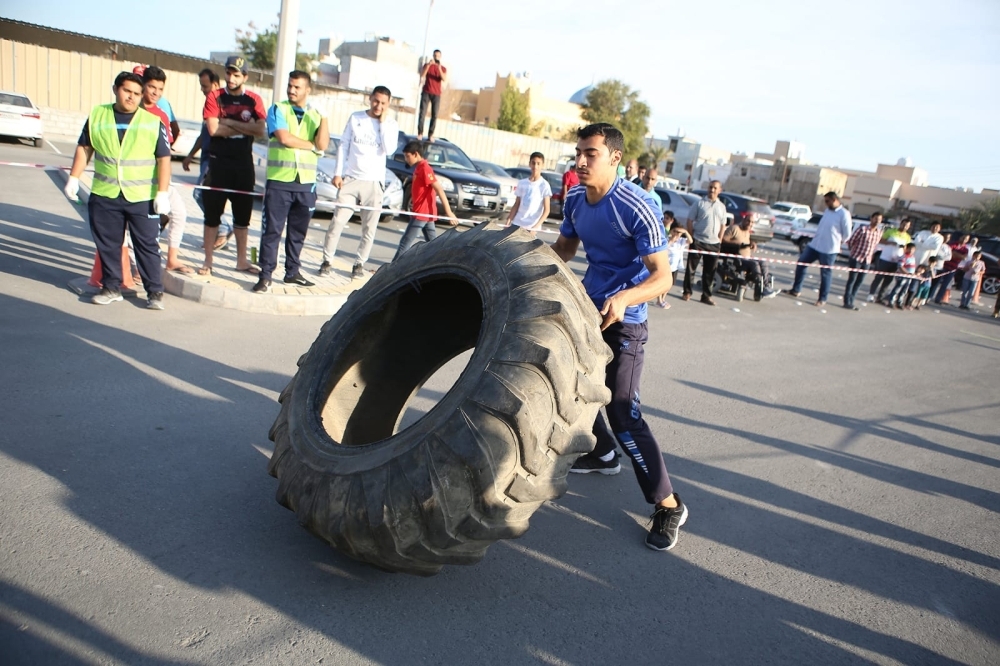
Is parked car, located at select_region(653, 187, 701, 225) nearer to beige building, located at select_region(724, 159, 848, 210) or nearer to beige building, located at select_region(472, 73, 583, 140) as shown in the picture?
beige building, located at select_region(472, 73, 583, 140)

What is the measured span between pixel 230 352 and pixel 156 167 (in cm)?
199

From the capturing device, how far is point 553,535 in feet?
12.1

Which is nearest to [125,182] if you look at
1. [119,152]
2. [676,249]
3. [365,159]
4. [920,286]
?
[119,152]

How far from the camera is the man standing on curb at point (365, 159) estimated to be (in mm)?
7980

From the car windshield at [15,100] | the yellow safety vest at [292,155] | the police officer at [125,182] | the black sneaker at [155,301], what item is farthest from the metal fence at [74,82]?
the black sneaker at [155,301]

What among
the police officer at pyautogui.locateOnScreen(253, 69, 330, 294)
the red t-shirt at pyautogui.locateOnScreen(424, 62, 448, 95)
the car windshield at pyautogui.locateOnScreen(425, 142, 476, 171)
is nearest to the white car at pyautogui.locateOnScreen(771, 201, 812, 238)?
the car windshield at pyautogui.locateOnScreen(425, 142, 476, 171)

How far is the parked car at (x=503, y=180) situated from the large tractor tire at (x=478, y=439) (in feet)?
41.0

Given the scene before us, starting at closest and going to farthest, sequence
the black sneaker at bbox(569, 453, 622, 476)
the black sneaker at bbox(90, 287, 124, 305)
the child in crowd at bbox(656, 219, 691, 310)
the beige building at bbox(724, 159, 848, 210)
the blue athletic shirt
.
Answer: the blue athletic shirt → the black sneaker at bbox(569, 453, 622, 476) → the black sneaker at bbox(90, 287, 124, 305) → the child in crowd at bbox(656, 219, 691, 310) → the beige building at bbox(724, 159, 848, 210)

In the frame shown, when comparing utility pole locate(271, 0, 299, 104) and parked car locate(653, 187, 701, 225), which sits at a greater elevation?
utility pole locate(271, 0, 299, 104)

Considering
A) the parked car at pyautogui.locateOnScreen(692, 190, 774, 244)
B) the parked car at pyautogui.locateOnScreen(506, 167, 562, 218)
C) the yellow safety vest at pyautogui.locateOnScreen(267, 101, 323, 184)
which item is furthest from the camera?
the parked car at pyautogui.locateOnScreen(692, 190, 774, 244)

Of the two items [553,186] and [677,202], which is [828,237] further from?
[553,186]

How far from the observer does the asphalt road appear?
8.84ft

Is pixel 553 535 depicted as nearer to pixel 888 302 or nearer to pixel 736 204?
pixel 888 302

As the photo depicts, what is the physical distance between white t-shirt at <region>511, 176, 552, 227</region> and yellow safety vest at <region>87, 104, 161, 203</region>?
4.82 m
